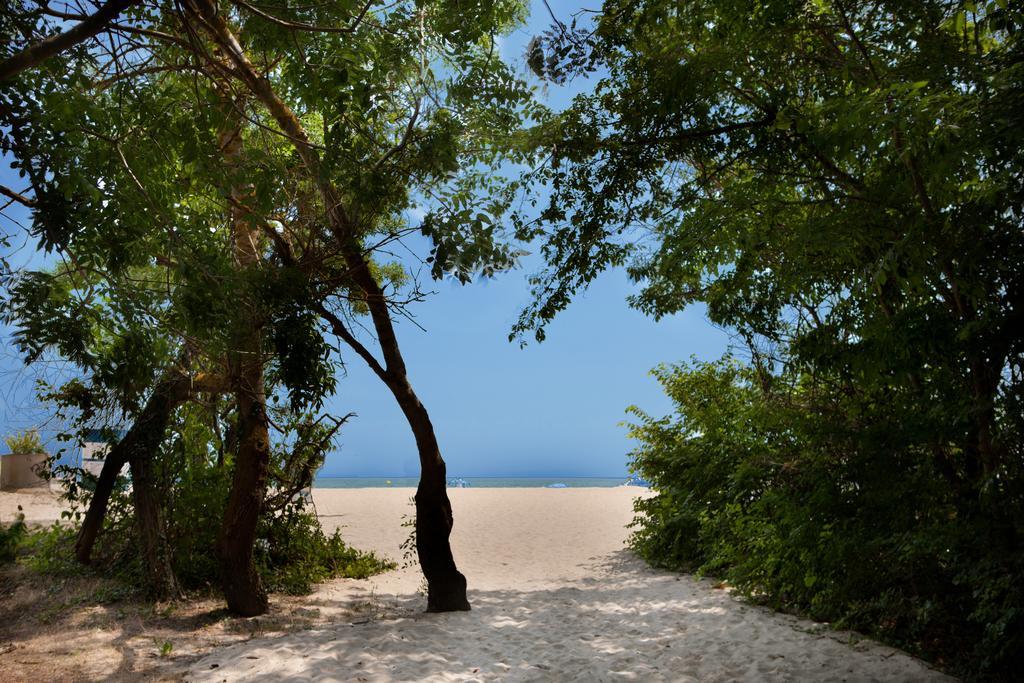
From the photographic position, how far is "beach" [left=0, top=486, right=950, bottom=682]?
5129 millimetres

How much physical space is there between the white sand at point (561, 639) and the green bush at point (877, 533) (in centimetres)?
33

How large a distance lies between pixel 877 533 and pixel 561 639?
2901 mm

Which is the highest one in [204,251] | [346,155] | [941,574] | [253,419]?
[346,155]

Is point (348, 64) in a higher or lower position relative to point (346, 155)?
higher

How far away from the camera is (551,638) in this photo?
6344 mm

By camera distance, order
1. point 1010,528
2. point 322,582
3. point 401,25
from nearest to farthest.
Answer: point 1010,528
point 401,25
point 322,582

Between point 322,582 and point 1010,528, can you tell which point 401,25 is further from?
point 322,582

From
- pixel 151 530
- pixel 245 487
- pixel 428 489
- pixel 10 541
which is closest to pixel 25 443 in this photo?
pixel 10 541

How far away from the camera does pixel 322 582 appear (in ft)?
28.7

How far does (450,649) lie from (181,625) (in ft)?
8.33

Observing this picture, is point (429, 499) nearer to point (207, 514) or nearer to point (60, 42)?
point (207, 514)

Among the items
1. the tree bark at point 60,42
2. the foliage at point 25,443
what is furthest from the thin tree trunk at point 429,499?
the foliage at point 25,443

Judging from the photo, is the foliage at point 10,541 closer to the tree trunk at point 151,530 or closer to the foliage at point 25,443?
the tree trunk at point 151,530

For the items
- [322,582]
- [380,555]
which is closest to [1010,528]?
[322,582]
